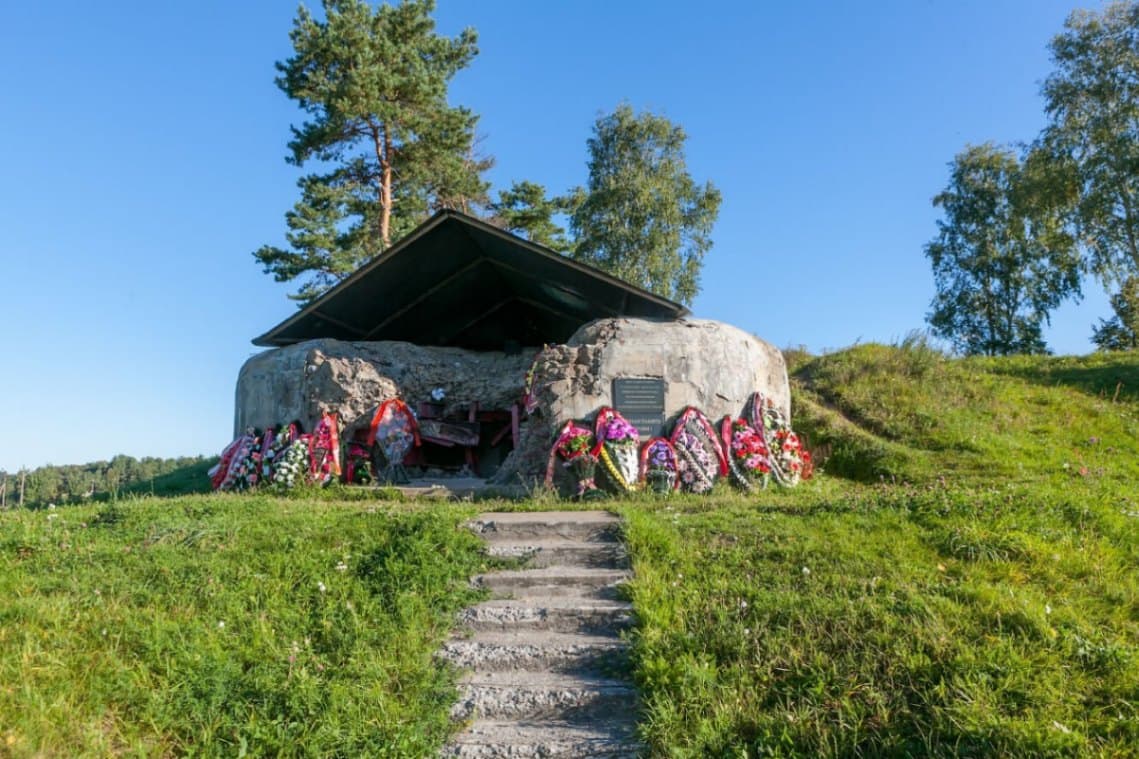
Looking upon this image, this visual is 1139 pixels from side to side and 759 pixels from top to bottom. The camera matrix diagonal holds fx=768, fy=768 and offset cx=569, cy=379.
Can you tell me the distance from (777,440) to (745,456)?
824mm

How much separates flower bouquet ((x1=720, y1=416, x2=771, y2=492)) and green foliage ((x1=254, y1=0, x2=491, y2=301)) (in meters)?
13.5

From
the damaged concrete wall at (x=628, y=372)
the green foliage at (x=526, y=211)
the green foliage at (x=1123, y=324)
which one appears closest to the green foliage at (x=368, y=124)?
the green foliage at (x=526, y=211)

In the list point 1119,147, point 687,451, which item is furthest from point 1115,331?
point 687,451

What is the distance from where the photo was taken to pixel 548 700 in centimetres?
464

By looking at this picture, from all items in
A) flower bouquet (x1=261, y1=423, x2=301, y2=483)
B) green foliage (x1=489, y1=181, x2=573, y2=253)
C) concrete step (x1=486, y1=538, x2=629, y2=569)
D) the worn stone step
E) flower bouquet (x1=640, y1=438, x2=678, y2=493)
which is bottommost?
the worn stone step

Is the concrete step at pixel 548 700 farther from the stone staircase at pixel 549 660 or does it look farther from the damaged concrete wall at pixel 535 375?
the damaged concrete wall at pixel 535 375

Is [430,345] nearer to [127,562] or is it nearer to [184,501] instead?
[184,501]

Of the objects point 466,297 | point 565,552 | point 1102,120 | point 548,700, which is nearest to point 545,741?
point 548,700

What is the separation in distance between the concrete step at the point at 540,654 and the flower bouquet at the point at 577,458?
4553 mm

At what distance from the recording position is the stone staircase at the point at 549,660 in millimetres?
4293

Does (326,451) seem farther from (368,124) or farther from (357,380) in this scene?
(368,124)

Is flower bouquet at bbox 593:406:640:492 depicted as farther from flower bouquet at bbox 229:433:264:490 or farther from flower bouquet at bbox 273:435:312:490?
flower bouquet at bbox 229:433:264:490

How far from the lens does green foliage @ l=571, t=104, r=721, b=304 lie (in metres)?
27.9

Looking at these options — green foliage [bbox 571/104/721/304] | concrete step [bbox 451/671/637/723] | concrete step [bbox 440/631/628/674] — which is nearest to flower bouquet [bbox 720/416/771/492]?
concrete step [bbox 440/631/628/674]
